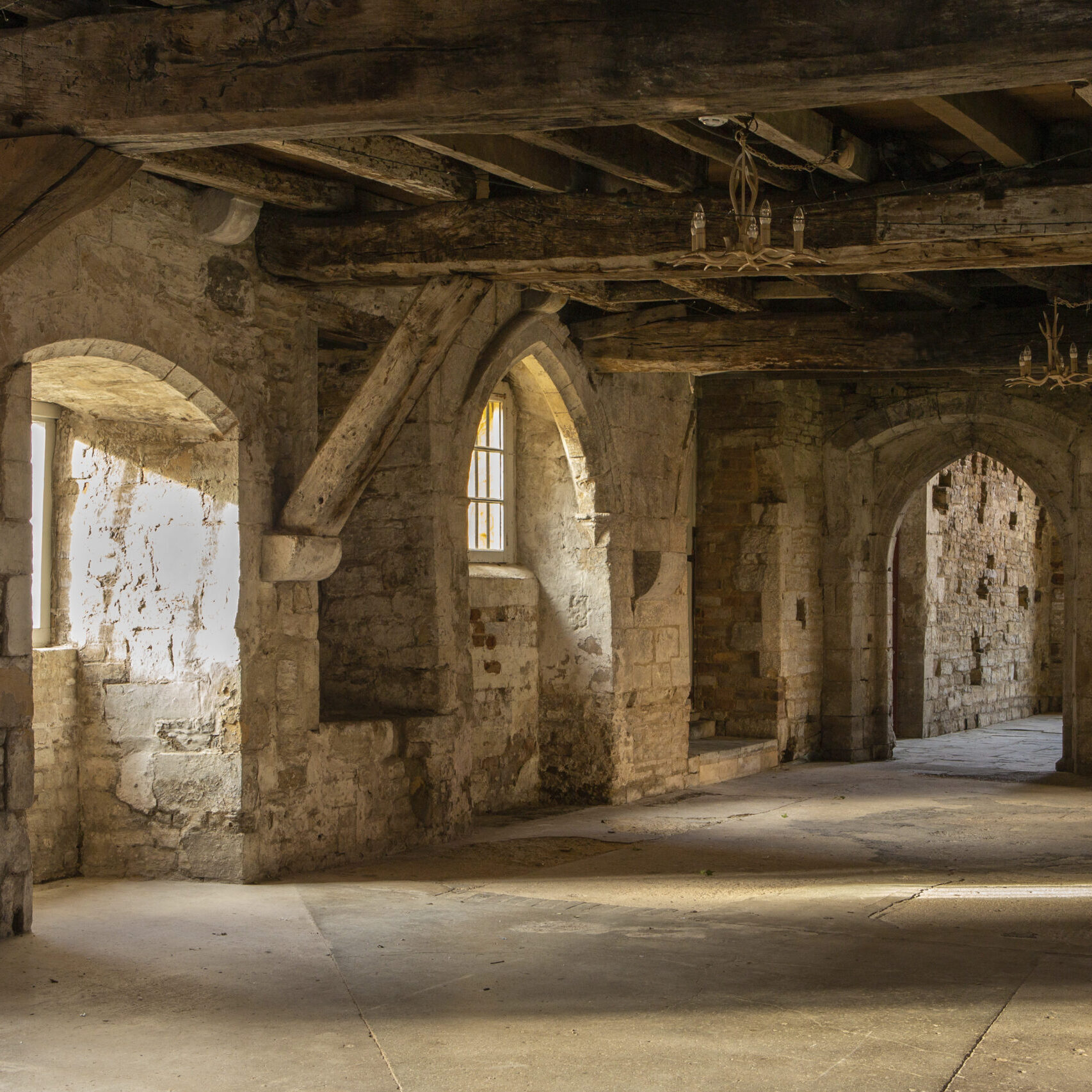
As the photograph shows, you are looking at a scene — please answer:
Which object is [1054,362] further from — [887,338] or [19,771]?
[19,771]

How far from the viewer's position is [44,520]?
5.60m

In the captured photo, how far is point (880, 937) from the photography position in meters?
4.43

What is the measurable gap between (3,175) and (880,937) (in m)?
3.42

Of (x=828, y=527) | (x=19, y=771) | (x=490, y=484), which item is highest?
(x=490, y=484)

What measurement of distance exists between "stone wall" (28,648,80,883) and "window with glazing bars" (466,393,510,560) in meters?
2.70

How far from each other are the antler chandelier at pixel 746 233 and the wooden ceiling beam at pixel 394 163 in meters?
0.95

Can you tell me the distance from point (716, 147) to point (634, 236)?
1.35ft

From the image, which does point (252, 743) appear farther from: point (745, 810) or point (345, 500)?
point (745, 810)

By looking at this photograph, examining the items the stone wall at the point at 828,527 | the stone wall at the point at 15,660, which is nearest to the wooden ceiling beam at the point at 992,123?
the stone wall at the point at 15,660

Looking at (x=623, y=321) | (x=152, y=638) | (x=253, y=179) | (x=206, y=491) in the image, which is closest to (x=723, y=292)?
(x=623, y=321)

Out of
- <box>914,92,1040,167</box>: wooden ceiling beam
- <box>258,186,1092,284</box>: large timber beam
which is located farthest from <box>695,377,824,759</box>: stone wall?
<box>914,92,1040,167</box>: wooden ceiling beam

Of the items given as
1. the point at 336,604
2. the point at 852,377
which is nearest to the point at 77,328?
the point at 336,604

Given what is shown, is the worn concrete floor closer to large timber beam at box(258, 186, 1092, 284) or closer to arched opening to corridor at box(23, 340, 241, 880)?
arched opening to corridor at box(23, 340, 241, 880)

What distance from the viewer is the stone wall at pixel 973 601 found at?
11.9 m
